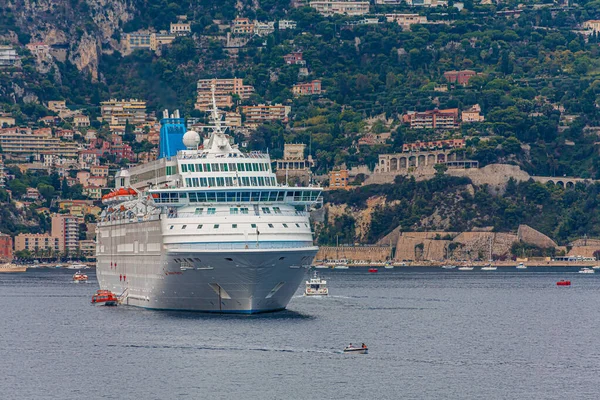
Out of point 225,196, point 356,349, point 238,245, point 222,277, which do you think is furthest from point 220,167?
point 356,349

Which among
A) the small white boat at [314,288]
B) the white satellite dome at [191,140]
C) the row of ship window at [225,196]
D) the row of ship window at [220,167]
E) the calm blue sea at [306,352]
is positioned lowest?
the calm blue sea at [306,352]

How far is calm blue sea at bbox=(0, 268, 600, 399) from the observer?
70688mm

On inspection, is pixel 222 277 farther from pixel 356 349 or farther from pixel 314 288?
pixel 314 288

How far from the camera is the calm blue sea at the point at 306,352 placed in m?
70.7

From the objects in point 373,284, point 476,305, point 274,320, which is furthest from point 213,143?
point 373,284

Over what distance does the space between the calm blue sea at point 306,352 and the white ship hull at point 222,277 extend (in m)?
0.94

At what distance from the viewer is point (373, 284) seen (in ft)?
505

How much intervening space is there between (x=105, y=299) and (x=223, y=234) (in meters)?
23.1

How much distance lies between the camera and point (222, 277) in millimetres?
87625

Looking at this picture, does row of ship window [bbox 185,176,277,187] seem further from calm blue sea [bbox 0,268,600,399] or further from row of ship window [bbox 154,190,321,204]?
calm blue sea [bbox 0,268,600,399]

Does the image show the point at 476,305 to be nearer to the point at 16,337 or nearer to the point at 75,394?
the point at 16,337

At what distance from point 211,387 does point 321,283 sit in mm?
51517

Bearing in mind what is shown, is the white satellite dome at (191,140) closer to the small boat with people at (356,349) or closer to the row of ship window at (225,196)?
the row of ship window at (225,196)

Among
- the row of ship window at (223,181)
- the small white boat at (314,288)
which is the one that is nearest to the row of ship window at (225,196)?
the row of ship window at (223,181)
